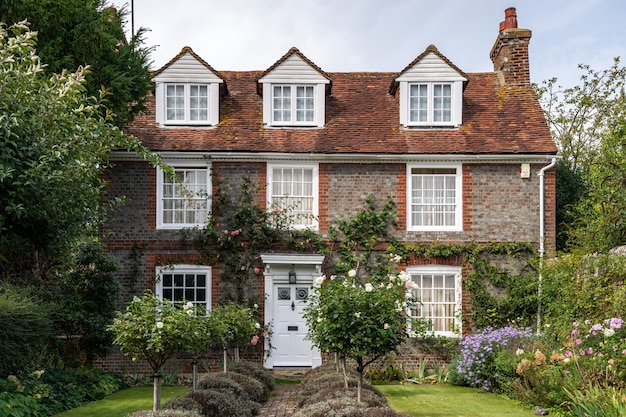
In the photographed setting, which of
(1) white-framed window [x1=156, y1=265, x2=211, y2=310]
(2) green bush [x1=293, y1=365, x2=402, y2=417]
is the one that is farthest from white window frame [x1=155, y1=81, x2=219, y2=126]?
(2) green bush [x1=293, y1=365, x2=402, y2=417]

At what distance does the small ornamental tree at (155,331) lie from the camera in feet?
31.3

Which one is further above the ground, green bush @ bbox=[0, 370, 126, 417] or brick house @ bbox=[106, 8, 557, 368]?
brick house @ bbox=[106, 8, 557, 368]

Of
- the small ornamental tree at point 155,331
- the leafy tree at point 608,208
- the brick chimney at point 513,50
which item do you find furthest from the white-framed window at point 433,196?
the small ornamental tree at point 155,331

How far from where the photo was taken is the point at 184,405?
412 inches

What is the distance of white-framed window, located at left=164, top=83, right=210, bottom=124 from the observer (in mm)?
19219

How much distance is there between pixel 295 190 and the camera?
1869 centimetres

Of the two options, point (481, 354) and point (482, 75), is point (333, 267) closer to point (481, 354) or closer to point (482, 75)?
point (481, 354)

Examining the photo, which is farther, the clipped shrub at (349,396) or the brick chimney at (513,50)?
the brick chimney at (513,50)

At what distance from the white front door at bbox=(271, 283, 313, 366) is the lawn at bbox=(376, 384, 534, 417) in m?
2.72

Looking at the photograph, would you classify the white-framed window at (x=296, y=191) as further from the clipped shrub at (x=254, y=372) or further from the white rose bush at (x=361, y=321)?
the white rose bush at (x=361, y=321)

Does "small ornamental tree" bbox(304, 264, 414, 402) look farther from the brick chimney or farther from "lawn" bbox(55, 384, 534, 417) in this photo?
the brick chimney

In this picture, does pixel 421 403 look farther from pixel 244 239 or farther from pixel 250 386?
pixel 244 239

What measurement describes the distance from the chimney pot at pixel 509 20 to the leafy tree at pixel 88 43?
10.4 metres

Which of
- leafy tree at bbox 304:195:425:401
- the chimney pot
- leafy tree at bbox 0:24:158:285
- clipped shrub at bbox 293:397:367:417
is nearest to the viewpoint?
leafy tree at bbox 0:24:158:285
